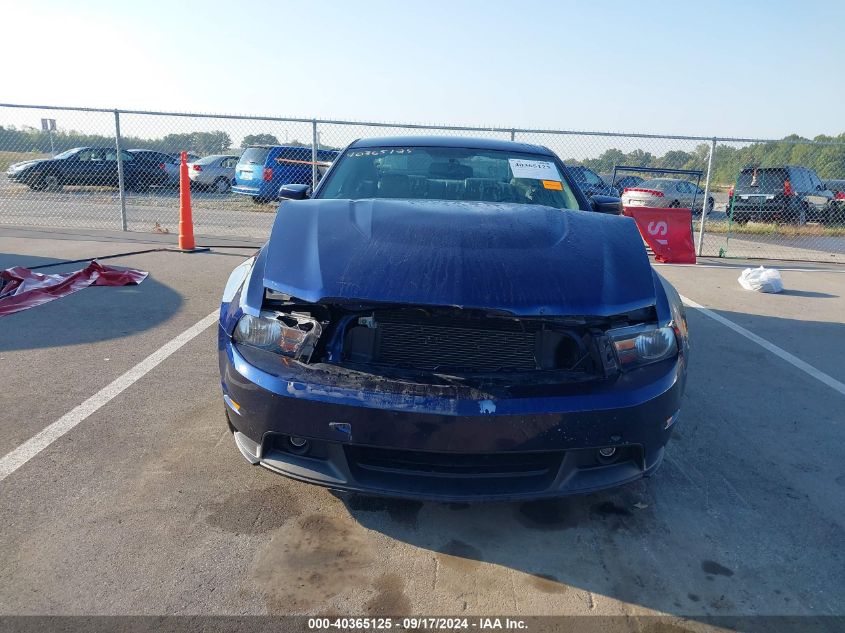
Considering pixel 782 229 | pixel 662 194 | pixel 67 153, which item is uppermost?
pixel 67 153

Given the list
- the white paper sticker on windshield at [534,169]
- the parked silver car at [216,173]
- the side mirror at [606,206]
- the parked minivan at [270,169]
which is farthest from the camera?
the parked silver car at [216,173]

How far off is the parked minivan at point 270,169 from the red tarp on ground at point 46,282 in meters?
8.74

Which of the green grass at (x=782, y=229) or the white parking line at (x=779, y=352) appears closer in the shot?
the white parking line at (x=779, y=352)

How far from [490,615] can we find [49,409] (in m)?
2.77

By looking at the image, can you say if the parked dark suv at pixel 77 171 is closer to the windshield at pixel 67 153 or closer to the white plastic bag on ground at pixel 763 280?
the windshield at pixel 67 153

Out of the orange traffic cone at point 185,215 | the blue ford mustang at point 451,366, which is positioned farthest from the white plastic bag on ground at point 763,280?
the orange traffic cone at point 185,215

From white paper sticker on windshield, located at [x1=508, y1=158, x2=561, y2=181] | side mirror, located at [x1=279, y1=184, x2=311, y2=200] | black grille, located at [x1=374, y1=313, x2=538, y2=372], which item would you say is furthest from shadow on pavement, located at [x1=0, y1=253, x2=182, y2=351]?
black grille, located at [x1=374, y1=313, x2=538, y2=372]

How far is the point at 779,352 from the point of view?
5.15 meters

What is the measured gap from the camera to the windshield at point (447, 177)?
3.80 metres

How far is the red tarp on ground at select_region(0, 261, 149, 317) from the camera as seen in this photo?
5.61 meters

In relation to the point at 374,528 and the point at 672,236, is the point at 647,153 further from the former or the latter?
the point at 374,528

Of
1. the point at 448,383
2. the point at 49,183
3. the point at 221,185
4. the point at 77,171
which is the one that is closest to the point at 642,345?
the point at 448,383

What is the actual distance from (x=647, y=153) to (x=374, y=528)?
1064cm

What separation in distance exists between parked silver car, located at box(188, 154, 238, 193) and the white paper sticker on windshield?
18.2m
